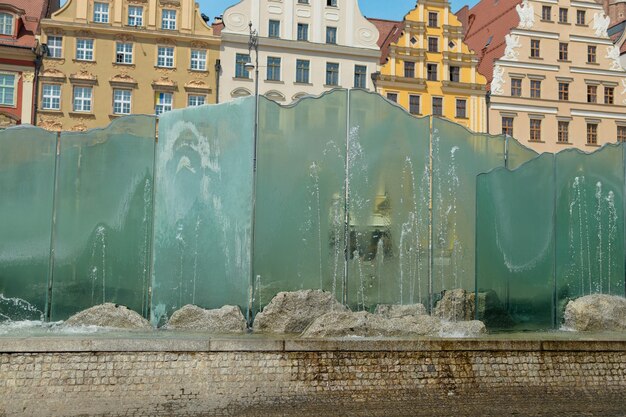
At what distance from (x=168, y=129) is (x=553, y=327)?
8.42 metres

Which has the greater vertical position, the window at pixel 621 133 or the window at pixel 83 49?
the window at pixel 83 49

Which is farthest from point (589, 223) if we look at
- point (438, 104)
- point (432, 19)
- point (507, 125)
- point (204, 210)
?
point (432, 19)

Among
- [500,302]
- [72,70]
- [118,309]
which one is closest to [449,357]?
[500,302]

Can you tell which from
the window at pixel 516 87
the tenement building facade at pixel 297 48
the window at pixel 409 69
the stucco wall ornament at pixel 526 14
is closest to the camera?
the tenement building facade at pixel 297 48

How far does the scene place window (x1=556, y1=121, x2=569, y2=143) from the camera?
122ft

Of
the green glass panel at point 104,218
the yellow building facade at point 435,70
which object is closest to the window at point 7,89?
the yellow building facade at point 435,70

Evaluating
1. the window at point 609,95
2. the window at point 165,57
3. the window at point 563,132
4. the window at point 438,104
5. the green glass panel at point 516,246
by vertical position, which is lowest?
the green glass panel at point 516,246

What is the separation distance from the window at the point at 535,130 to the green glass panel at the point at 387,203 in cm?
2346

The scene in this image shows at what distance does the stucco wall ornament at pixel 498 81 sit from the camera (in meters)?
36.9

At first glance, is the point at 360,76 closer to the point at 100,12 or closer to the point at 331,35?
the point at 331,35

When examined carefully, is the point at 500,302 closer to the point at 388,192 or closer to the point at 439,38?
the point at 388,192

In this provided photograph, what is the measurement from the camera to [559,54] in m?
38.1

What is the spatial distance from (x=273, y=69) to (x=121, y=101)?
23.0 feet

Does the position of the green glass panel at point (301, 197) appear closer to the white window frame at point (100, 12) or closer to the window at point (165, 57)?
the window at point (165, 57)
